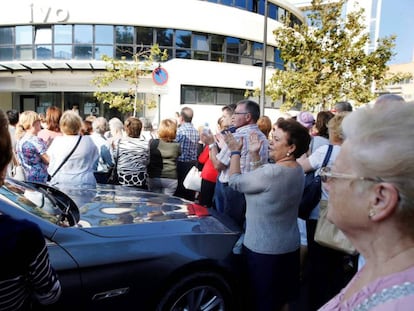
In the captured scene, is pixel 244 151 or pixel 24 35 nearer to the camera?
pixel 244 151

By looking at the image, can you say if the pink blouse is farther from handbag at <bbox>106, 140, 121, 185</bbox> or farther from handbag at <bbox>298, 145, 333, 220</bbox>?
handbag at <bbox>106, 140, 121, 185</bbox>

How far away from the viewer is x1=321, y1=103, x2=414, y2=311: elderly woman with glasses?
0.95 metres

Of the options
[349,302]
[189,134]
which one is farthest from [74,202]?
[189,134]

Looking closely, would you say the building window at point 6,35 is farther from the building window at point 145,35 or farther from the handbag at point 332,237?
the handbag at point 332,237

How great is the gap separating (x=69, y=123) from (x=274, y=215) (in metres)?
2.64

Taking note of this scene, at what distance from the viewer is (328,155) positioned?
10.2 feet

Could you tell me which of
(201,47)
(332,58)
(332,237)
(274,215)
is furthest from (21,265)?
(201,47)

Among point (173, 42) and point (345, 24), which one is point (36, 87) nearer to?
point (173, 42)

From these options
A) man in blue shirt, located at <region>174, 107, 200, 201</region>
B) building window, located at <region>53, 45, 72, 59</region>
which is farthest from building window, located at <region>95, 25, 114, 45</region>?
man in blue shirt, located at <region>174, 107, 200, 201</region>

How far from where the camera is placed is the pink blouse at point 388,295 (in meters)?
0.88

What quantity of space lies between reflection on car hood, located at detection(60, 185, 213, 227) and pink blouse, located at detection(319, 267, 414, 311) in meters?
2.02

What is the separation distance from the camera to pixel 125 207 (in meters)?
3.16

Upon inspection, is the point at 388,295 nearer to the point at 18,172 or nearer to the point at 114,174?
the point at 18,172

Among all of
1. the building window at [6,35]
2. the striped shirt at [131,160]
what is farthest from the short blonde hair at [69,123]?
the building window at [6,35]
